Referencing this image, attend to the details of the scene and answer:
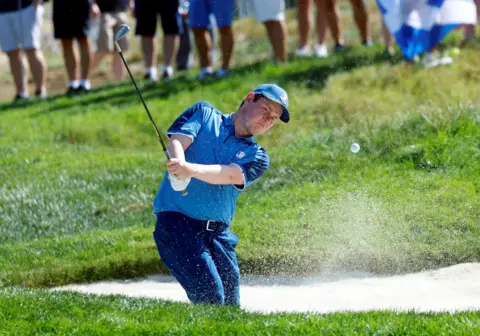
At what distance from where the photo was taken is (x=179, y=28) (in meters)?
15.0

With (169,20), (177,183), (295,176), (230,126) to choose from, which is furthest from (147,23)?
(177,183)

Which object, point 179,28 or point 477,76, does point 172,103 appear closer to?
point 179,28

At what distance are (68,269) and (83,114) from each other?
610cm

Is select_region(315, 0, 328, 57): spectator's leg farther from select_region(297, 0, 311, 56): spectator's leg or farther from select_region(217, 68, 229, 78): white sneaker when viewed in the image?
select_region(217, 68, 229, 78): white sneaker

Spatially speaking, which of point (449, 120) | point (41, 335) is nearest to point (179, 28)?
point (449, 120)

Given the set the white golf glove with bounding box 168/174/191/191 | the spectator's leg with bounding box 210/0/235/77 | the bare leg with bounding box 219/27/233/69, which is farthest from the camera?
the bare leg with bounding box 219/27/233/69

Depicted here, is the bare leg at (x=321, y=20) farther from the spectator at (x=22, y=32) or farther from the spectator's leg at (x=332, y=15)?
the spectator at (x=22, y=32)

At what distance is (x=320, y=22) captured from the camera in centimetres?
1445

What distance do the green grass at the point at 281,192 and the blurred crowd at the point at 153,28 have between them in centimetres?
45

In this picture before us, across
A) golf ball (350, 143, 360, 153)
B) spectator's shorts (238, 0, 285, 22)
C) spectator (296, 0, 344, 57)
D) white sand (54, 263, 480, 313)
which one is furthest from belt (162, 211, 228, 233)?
spectator (296, 0, 344, 57)

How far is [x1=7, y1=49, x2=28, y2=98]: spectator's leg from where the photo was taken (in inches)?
595

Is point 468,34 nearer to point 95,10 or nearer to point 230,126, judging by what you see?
point 95,10

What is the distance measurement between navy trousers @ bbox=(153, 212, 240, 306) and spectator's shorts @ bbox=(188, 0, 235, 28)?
797cm

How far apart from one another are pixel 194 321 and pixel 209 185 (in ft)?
2.70
